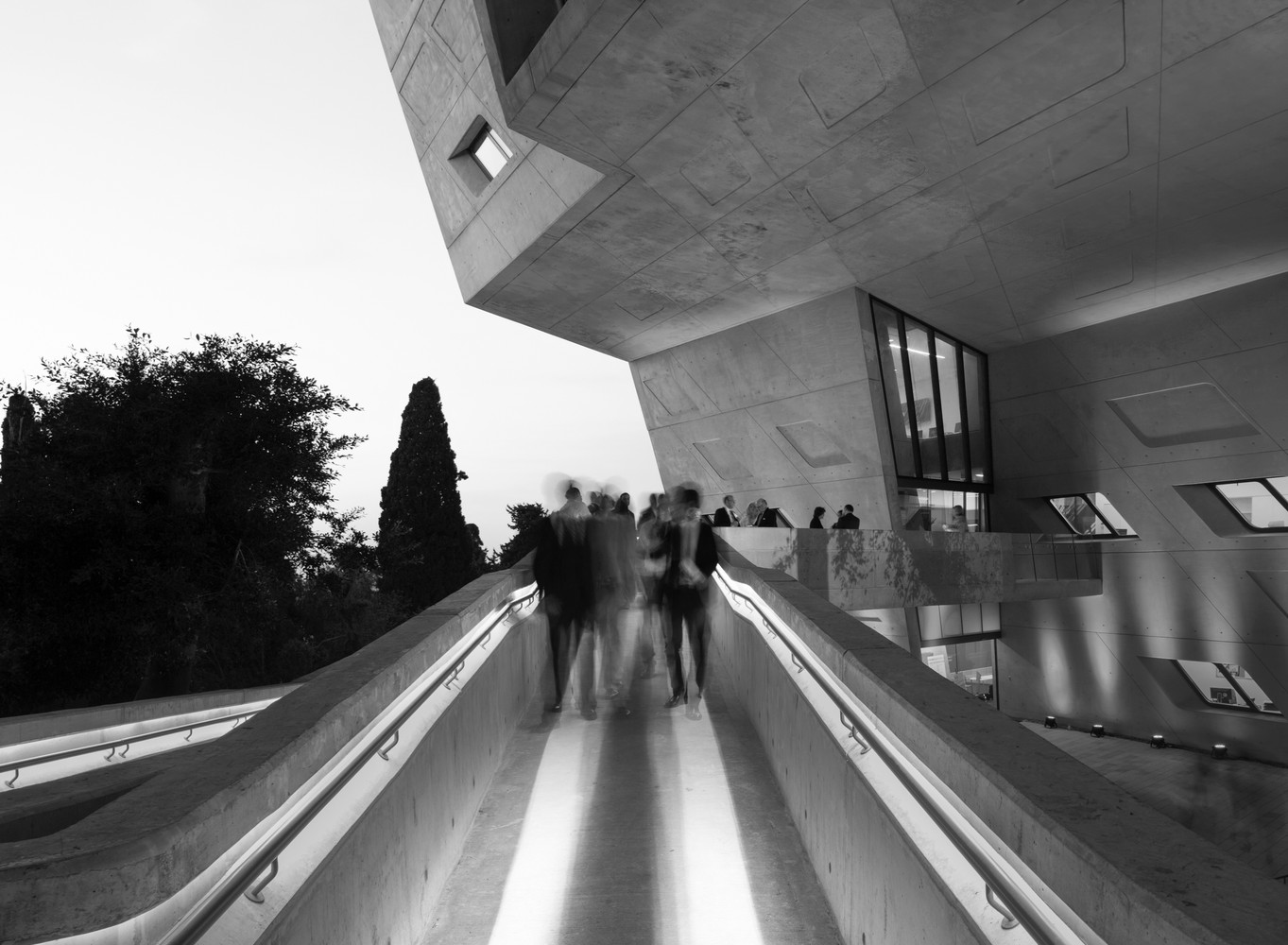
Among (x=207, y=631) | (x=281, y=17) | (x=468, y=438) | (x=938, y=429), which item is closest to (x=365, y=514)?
(x=207, y=631)

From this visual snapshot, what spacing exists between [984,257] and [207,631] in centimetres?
1669

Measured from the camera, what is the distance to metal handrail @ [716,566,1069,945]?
1704mm

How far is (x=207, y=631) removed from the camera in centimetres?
1633

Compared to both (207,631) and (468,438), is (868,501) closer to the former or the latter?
(207,631)

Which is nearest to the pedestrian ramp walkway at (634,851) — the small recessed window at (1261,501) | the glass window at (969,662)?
the small recessed window at (1261,501)

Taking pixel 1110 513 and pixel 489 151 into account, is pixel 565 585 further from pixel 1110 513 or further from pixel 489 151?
pixel 1110 513

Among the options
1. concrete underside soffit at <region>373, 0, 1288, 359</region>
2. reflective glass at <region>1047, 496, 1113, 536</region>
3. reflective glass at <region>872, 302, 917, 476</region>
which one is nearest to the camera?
concrete underside soffit at <region>373, 0, 1288, 359</region>

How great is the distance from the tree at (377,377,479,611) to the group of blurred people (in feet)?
79.5

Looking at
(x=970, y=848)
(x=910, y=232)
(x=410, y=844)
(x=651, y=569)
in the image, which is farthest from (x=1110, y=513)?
(x=970, y=848)

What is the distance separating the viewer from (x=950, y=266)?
16.5m

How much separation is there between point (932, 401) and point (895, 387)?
169 cm

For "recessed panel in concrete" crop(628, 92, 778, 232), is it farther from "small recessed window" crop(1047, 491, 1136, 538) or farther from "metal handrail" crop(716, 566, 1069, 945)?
"small recessed window" crop(1047, 491, 1136, 538)

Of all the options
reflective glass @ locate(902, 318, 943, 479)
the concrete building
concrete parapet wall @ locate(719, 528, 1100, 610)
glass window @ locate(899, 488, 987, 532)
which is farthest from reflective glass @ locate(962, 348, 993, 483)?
concrete parapet wall @ locate(719, 528, 1100, 610)

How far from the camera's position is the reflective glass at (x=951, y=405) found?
2128 centimetres
